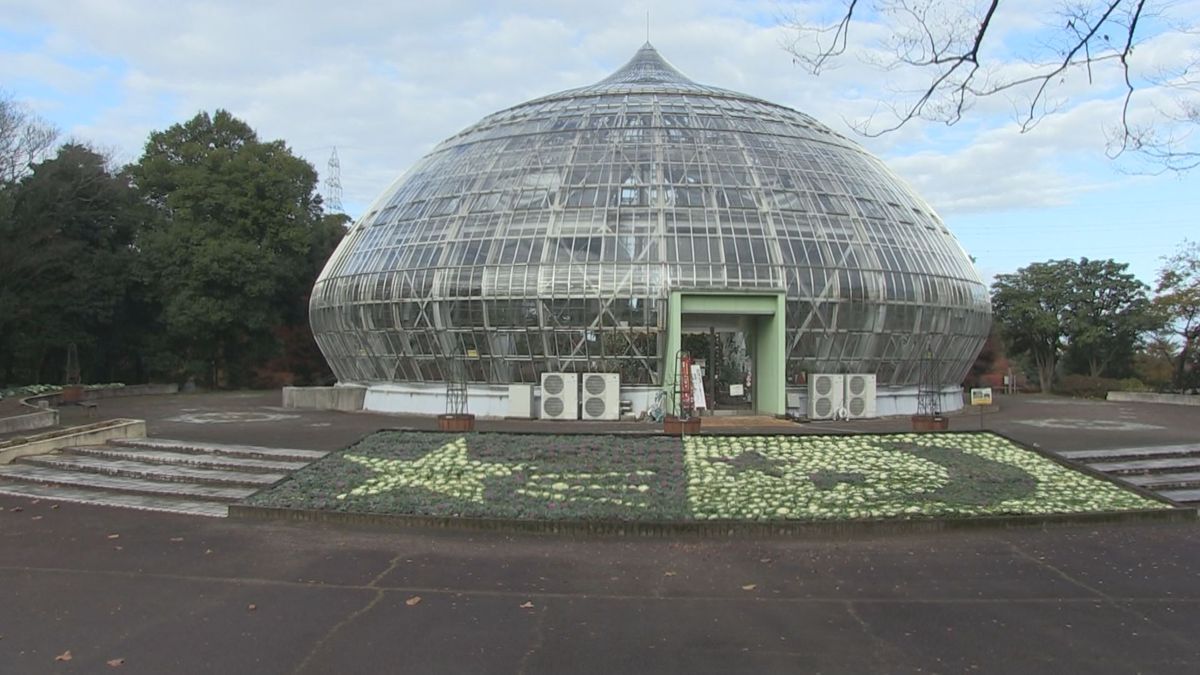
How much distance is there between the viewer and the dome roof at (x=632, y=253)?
25359 mm

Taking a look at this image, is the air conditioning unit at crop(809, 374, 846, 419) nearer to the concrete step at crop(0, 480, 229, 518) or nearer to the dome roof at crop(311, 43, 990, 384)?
the dome roof at crop(311, 43, 990, 384)

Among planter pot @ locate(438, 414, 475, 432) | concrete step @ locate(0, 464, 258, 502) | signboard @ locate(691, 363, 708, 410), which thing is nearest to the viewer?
concrete step @ locate(0, 464, 258, 502)

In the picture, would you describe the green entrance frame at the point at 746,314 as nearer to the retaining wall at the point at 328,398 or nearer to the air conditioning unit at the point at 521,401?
the air conditioning unit at the point at 521,401

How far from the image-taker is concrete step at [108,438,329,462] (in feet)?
57.2

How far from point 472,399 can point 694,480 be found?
13.1 m

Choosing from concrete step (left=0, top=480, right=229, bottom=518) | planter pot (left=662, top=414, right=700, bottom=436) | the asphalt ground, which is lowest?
the asphalt ground

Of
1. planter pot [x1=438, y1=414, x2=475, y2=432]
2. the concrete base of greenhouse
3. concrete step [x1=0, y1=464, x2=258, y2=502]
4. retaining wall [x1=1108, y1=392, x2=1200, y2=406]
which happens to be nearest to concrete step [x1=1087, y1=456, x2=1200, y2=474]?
the concrete base of greenhouse

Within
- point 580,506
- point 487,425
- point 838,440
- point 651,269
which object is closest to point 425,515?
point 580,506

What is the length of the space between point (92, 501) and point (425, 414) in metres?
13.0

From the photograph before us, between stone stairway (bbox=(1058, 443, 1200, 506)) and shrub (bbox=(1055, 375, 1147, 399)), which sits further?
shrub (bbox=(1055, 375, 1147, 399))

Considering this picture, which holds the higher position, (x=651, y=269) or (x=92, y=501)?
(x=651, y=269)

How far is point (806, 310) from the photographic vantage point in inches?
1013

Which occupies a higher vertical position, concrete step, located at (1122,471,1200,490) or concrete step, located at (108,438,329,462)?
concrete step, located at (108,438,329,462)

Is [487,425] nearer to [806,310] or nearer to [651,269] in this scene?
[651,269]
